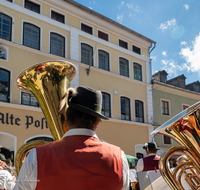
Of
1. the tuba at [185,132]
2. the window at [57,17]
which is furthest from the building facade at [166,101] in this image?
the tuba at [185,132]

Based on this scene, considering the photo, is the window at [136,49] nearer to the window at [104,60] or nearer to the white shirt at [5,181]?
the window at [104,60]

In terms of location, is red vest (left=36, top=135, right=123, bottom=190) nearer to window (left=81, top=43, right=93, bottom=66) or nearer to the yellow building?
the yellow building

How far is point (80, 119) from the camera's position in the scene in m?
1.48

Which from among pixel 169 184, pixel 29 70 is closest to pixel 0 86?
pixel 29 70

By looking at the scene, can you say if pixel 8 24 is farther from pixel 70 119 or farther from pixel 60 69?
pixel 70 119

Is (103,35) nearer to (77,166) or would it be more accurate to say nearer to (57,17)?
(57,17)

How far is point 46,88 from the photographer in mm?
2420

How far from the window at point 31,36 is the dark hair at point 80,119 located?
995 cm

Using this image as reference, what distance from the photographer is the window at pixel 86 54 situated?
1261 cm

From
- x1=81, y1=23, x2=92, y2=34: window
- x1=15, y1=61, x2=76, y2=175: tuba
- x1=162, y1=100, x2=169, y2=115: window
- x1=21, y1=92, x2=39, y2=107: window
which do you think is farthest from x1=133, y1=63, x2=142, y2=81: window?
x1=15, y1=61, x2=76, y2=175: tuba

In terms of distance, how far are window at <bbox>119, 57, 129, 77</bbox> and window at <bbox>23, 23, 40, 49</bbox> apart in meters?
5.34

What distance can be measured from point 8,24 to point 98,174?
1030 cm

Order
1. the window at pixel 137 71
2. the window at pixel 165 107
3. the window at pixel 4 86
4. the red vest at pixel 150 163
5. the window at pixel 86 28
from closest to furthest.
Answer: the red vest at pixel 150 163 < the window at pixel 4 86 < the window at pixel 86 28 < the window at pixel 137 71 < the window at pixel 165 107

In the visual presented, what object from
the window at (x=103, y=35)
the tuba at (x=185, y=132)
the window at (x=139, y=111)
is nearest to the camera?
the tuba at (x=185, y=132)
